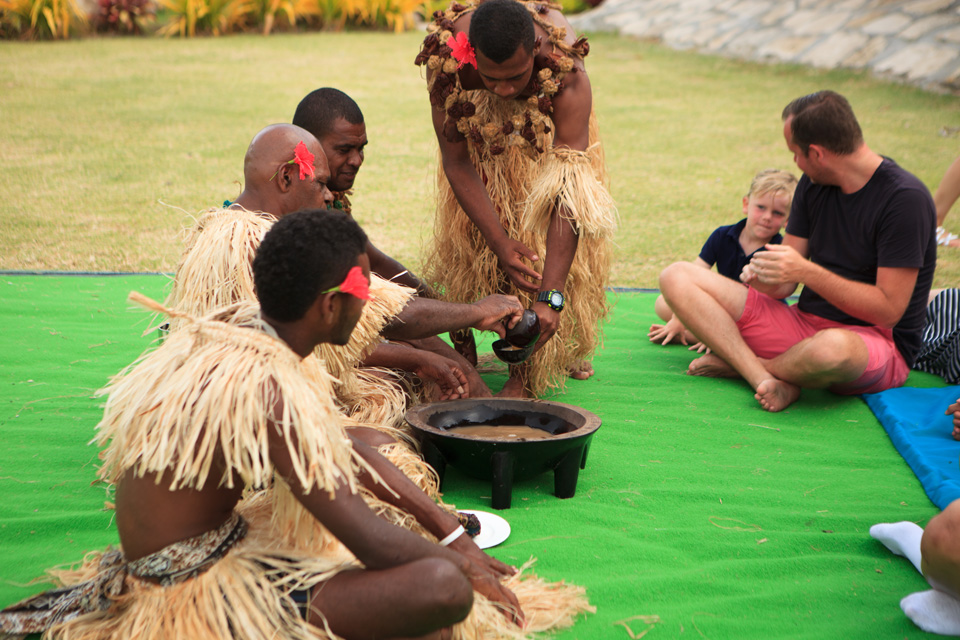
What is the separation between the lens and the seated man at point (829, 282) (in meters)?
3.36

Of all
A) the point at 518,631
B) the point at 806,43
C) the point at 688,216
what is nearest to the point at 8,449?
the point at 518,631

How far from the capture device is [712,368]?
390 cm

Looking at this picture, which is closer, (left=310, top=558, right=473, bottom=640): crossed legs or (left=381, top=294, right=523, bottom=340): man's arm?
(left=310, top=558, right=473, bottom=640): crossed legs

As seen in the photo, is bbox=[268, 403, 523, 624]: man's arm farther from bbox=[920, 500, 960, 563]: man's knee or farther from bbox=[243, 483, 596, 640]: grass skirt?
bbox=[920, 500, 960, 563]: man's knee

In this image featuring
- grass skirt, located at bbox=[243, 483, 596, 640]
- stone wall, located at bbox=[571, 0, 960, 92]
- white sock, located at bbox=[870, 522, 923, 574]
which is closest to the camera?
grass skirt, located at bbox=[243, 483, 596, 640]

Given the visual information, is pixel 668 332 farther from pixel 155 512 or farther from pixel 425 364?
pixel 155 512

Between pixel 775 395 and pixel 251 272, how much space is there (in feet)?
7.13

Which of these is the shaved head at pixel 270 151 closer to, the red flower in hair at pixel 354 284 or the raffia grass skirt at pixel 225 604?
the red flower in hair at pixel 354 284

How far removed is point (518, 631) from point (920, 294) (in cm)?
244

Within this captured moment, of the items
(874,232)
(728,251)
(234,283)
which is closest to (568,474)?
(234,283)

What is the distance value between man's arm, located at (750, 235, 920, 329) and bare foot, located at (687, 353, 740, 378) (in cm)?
58

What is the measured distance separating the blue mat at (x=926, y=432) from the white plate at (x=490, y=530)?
1360 millimetres

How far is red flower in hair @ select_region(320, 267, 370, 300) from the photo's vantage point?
178cm

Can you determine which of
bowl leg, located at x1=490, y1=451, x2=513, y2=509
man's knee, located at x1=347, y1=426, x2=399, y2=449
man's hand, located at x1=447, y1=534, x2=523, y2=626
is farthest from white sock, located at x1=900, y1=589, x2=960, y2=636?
man's knee, located at x1=347, y1=426, x2=399, y2=449
